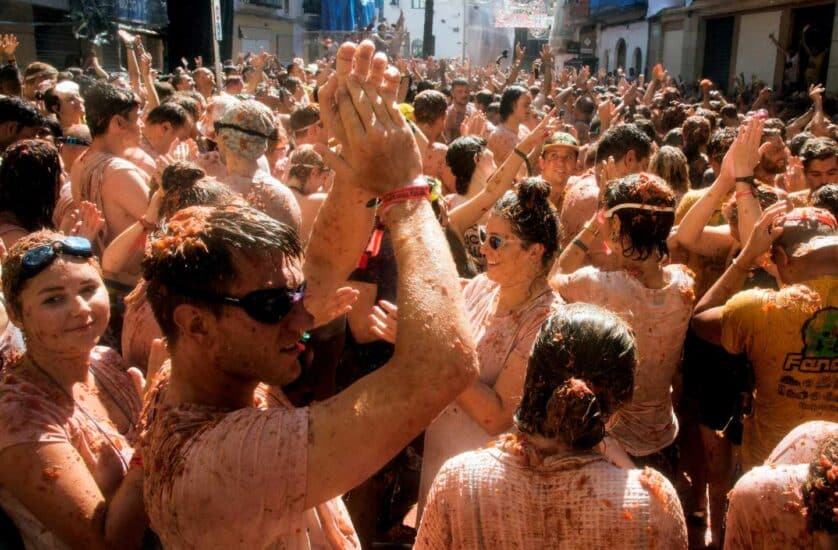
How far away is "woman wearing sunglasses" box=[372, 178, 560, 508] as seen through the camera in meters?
2.65

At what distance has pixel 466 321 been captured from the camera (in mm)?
1420

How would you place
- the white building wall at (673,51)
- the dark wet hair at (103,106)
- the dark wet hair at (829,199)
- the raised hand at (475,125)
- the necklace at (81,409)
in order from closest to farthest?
the necklace at (81,409), the dark wet hair at (829,199), the dark wet hair at (103,106), the raised hand at (475,125), the white building wall at (673,51)

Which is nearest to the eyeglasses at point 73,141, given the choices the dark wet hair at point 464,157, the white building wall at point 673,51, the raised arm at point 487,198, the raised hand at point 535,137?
the dark wet hair at point 464,157

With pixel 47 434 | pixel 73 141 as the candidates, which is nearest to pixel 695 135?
pixel 73 141

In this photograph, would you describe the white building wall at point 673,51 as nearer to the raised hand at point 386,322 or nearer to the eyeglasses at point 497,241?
the eyeglasses at point 497,241

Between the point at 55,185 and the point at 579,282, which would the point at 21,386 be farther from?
the point at 579,282

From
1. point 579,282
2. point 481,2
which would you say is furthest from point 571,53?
point 579,282

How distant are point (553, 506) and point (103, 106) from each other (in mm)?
3955

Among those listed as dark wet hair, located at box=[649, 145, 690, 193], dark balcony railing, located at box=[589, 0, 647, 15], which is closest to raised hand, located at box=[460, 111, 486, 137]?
dark wet hair, located at box=[649, 145, 690, 193]

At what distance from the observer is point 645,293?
10.1 ft

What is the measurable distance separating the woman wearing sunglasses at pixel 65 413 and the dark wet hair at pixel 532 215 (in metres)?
1.59

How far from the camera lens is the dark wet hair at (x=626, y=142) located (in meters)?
4.89

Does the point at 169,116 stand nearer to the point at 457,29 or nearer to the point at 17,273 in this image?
the point at 17,273

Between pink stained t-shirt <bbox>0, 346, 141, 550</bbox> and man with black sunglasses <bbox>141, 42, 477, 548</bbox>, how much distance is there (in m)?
0.48
